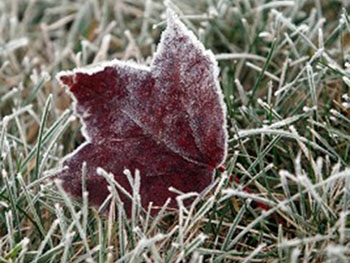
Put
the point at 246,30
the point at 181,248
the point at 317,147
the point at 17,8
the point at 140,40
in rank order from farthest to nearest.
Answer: the point at 17,8, the point at 140,40, the point at 246,30, the point at 317,147, the point at 181,248

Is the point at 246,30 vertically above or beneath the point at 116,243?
above

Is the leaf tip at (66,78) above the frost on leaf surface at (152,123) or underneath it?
above

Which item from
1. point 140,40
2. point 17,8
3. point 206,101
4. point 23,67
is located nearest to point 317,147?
point 206,101

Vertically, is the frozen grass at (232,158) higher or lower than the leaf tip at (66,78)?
lower

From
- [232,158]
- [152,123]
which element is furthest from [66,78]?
[232,158]

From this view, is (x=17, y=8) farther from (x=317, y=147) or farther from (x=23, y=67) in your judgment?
(x=317, y=147)

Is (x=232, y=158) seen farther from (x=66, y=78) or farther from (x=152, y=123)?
(x=66, y=78)
